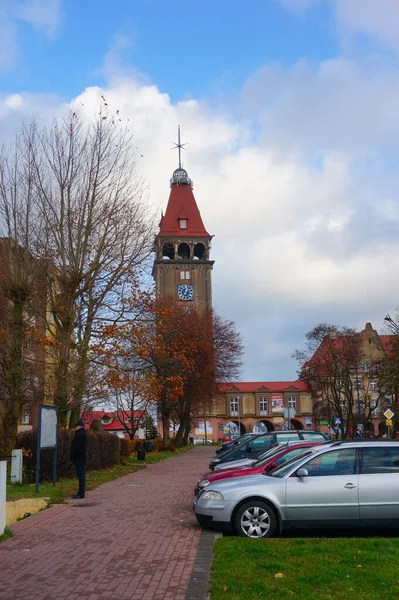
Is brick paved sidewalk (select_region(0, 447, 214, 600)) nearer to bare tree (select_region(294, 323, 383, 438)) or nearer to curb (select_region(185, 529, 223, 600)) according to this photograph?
curb (select_region(185, 529, 223, 600))

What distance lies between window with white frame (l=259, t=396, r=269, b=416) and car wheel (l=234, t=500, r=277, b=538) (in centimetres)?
9795

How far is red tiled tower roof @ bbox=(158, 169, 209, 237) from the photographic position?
96.8 meters

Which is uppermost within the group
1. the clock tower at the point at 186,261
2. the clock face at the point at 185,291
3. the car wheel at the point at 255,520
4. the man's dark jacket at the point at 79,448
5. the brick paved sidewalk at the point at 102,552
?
the clock tower at the point at 186,261

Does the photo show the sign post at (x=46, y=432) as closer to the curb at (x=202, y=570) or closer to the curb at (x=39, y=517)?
the curb at (x=39, y=517)

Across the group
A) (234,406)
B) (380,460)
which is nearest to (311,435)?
(380,460)

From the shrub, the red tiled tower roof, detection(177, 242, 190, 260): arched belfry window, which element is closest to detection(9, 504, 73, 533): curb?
the shrub

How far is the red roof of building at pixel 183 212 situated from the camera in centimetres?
9675

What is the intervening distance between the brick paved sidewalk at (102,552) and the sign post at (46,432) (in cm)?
192

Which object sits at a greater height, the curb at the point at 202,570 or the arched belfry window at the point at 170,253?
the arched belfry window at the point at 170,253

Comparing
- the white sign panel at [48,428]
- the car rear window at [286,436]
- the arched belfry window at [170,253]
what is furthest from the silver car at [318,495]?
the arched belfry window at [170,253]

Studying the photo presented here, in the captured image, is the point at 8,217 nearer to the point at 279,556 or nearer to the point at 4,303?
the point at 4,303

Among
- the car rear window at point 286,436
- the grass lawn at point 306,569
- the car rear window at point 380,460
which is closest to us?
the grass lawn at point 306,569

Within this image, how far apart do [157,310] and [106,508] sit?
1105 cm

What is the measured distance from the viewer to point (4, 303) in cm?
2617
